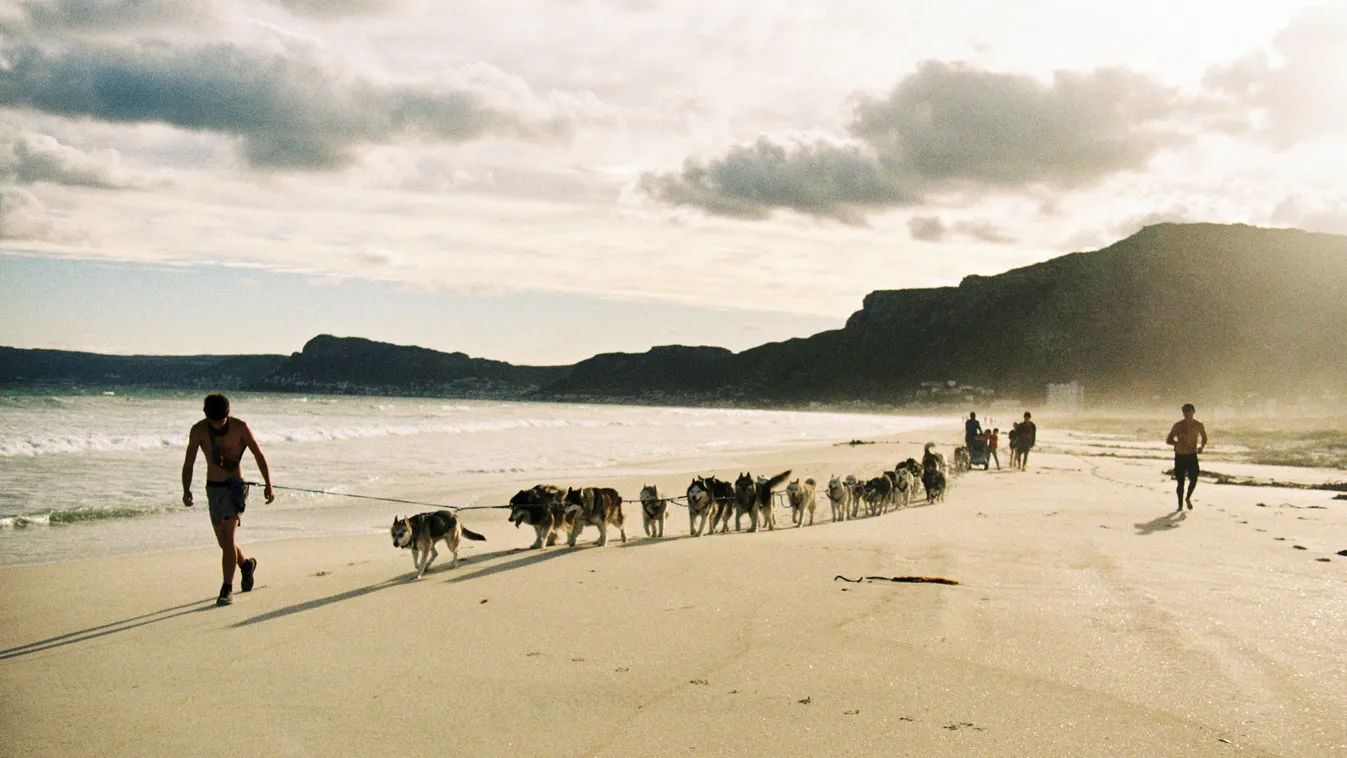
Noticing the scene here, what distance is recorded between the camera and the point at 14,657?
18.6 ft

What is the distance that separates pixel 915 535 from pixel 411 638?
625 centimetres

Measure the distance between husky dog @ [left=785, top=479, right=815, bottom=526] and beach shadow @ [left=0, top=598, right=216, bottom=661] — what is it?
806 centimetres

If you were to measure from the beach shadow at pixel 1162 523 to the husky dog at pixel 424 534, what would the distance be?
318 inches

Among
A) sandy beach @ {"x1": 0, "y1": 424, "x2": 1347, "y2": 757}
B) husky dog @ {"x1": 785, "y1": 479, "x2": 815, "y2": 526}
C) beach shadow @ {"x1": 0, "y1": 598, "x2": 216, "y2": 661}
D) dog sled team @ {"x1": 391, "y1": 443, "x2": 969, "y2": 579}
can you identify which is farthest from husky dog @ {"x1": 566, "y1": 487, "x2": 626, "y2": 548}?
beach shadow @ {"x1": 0, "y1": 598, "x2": 216, "y2": 661}

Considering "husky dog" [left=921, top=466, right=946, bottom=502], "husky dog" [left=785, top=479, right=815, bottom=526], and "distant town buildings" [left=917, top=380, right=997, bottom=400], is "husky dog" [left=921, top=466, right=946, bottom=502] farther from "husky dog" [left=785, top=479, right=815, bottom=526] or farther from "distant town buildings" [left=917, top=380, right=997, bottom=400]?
"distant town buildings" [left=917, top=380, right=997, bottom=400]

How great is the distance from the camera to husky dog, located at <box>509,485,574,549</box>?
32.6ft

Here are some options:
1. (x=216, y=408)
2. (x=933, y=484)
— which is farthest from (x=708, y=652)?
(x=933, y=484)

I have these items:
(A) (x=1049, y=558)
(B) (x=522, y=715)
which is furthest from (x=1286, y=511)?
(B) (x=522, y=715)

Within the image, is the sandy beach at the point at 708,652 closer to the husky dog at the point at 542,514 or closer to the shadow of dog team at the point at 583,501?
the shadow of dog team at the point at 583,501

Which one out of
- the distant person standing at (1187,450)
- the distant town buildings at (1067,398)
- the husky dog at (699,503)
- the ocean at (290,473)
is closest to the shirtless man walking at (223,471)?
the ocean at (290,473)

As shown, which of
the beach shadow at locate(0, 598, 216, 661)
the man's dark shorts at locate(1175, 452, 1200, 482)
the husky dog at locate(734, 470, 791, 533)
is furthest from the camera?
the man's dark shorts at locate(1175, 452, 1200, 482)

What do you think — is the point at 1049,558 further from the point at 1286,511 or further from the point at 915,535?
the point at 1286,511

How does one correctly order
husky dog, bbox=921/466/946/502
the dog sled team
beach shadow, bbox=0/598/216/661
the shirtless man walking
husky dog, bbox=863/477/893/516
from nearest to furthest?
beach shadow, bbox=0/598/216/661 → the shirtless man walking → the dog sled team → husky dog, bbox=863/477/893/516 → husky dog, bbox=921/466/946/502

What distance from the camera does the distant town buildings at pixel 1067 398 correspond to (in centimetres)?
10120
